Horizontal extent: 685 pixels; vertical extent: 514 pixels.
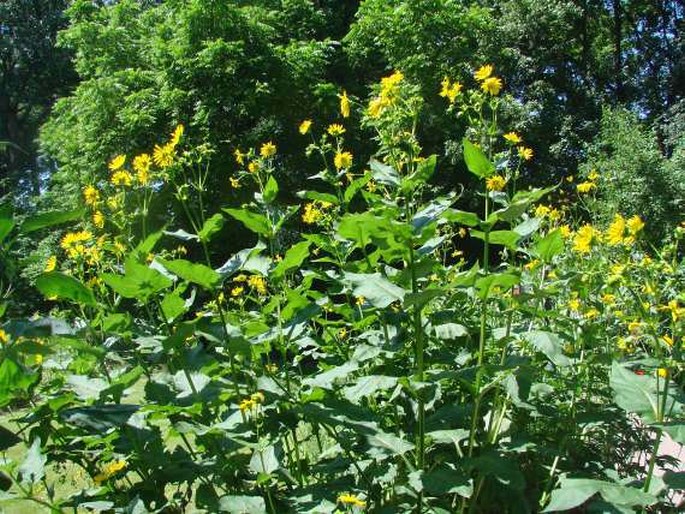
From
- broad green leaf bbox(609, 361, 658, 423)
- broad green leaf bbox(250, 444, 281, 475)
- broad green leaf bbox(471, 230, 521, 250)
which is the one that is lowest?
broad green leaf bbox(250, 444, 281, 475)

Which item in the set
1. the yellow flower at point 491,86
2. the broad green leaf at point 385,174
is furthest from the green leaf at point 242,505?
the yellow flower at point 491,86

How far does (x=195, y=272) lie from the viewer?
1681 millimetres

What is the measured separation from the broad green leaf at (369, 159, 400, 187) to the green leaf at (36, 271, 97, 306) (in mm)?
805

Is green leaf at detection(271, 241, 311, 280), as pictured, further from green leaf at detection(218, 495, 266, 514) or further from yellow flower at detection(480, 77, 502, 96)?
yellow flower at detection(480, 77, 502, 96)

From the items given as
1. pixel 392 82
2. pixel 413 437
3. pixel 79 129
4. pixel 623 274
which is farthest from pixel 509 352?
pixel 79 129

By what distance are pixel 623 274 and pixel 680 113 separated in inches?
530

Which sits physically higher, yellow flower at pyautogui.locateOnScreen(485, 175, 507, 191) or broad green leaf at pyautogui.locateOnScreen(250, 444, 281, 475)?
yellow flower at pyautogui.locateOnScreen(485, 175, 507, 191)

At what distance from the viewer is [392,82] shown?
2006mm

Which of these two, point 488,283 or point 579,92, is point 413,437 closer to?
point 488,283

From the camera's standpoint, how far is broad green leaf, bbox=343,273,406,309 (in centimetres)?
161

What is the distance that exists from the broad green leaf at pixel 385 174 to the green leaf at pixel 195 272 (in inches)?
20.1

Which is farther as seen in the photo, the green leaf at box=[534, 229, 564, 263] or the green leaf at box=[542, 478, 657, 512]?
the green leaf at box=[534, 229, 564, 263]

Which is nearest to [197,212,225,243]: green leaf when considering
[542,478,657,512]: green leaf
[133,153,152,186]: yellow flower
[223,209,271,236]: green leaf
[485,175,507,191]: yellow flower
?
[223,209,271,236]: green leaf

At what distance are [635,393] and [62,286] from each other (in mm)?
1348
